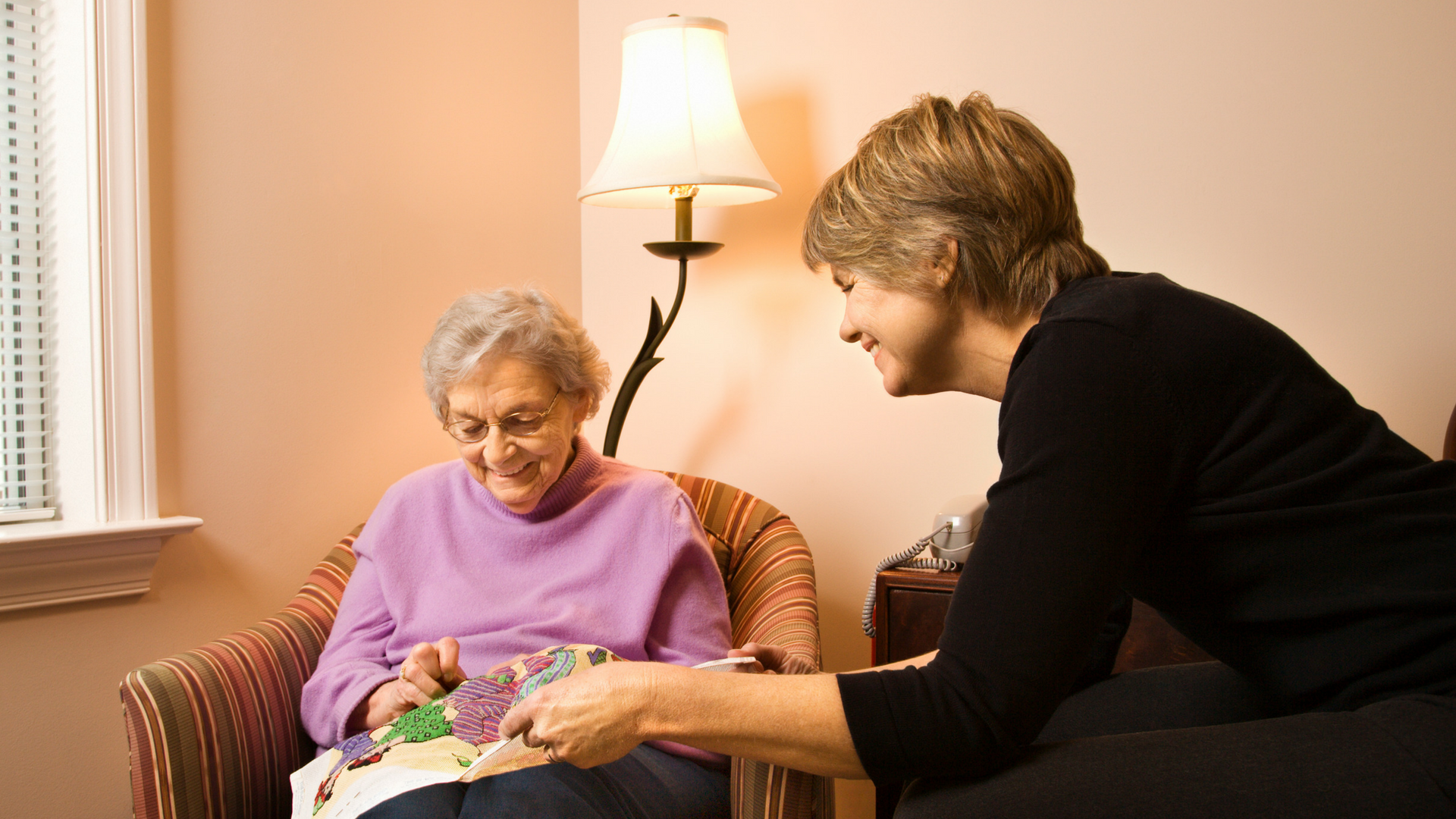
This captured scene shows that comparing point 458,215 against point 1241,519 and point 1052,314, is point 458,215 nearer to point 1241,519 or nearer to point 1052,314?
point 1052,314

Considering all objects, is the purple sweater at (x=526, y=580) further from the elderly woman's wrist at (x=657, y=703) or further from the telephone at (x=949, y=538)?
the elderly woman's wrist at (x=657, y=703)

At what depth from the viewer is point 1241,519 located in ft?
2.72

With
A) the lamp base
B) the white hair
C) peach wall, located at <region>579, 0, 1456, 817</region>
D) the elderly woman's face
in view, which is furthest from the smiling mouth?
peach wall, located at <region>579, 0, 1456, 817</region>

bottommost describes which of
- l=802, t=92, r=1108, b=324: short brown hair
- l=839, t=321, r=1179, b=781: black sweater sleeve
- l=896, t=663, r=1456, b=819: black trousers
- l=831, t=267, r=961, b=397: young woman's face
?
l=896, t=663, r=1456, b=819: black trousers

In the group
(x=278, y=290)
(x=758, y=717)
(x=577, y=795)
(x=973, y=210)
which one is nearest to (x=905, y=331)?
(x=973, y=210)

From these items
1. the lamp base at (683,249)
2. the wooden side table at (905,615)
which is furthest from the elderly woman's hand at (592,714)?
the lamp base at (683,249)

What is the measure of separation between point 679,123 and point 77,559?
132 cm

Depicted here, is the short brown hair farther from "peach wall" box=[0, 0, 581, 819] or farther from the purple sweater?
"peach wall" box=[0, 0, 581, 819]

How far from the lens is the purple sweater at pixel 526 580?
139 centimetres

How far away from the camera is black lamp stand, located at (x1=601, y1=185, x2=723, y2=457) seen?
2.01 meters

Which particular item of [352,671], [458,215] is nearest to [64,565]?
[352,671]

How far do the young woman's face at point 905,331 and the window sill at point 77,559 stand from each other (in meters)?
1.25

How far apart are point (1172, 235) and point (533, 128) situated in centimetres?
156

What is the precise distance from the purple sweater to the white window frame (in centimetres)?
40
